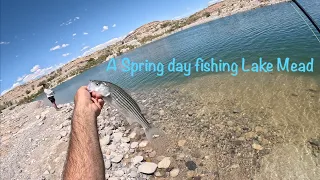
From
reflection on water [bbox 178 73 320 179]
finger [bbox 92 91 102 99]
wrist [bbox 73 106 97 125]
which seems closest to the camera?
wrist [bbox 73 106 97 125]

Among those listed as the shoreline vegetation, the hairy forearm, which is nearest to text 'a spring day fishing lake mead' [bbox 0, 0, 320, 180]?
the hairy forearm

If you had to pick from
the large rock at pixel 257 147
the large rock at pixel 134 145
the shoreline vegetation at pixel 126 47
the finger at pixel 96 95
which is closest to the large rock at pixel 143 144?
the large rock at pixel 134 145

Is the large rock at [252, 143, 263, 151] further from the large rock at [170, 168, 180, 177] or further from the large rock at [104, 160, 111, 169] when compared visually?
the large rock at [104, 160, 111, 169]

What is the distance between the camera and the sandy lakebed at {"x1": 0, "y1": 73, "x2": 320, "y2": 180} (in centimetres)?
970

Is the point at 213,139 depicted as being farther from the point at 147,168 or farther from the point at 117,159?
the point at 117,159

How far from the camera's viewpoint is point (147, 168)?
1067cm

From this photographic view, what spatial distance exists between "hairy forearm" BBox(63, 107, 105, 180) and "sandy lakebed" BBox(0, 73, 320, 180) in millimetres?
4533

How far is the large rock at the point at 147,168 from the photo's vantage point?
→ 34.5ft

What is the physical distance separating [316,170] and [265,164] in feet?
5.41

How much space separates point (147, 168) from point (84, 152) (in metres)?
8.70

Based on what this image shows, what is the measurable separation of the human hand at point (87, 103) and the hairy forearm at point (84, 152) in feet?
0.19

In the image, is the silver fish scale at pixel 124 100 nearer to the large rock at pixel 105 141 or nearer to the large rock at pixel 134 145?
the large rock at pixel 134 145

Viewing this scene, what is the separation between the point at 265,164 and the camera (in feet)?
31.0

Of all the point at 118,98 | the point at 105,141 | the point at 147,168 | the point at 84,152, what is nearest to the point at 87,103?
the point at 84,152
